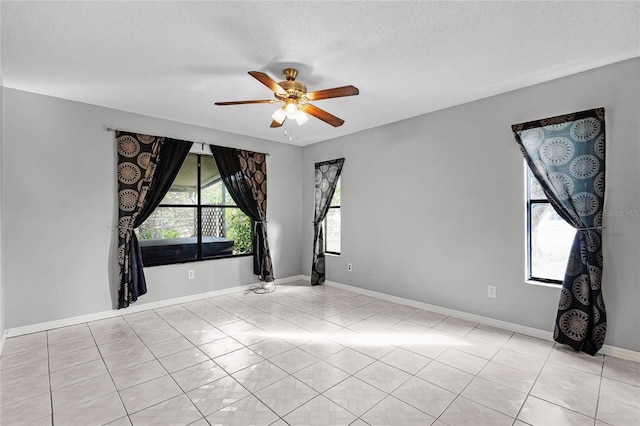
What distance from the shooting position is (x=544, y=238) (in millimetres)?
3141

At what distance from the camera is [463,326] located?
342 cm

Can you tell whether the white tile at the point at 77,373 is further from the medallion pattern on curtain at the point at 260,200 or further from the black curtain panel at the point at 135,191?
the medallion pattern on curtain at the point at 260,200

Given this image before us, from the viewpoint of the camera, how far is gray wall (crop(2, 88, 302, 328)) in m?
3.21

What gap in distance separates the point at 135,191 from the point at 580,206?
194 inches

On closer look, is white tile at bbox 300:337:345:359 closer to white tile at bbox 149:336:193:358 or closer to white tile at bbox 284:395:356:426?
white tile at bbox 284:395:356:426

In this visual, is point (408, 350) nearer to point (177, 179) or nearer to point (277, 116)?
point (277, 116)

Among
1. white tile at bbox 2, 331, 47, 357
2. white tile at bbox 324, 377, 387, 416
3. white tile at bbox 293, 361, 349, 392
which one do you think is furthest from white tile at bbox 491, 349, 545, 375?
white tile at bbox 2, 331, 47, 357

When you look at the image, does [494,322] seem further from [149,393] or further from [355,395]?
[149,393]

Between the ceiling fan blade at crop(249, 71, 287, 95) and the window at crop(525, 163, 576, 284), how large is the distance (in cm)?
267

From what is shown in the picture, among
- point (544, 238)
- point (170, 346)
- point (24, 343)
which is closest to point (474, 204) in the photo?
point (544, 238)

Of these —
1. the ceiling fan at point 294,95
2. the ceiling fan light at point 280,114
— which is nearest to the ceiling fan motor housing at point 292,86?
the ceiling fan at point 294,95

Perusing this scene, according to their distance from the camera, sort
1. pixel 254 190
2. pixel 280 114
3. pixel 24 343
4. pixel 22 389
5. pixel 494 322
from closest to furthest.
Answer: pixel 22 389
pixel 280 114
pixel 24 343
pixel 494 322
pixel 254 190

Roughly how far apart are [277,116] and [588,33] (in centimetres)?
254

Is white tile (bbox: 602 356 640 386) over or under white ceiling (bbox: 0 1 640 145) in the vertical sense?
under
